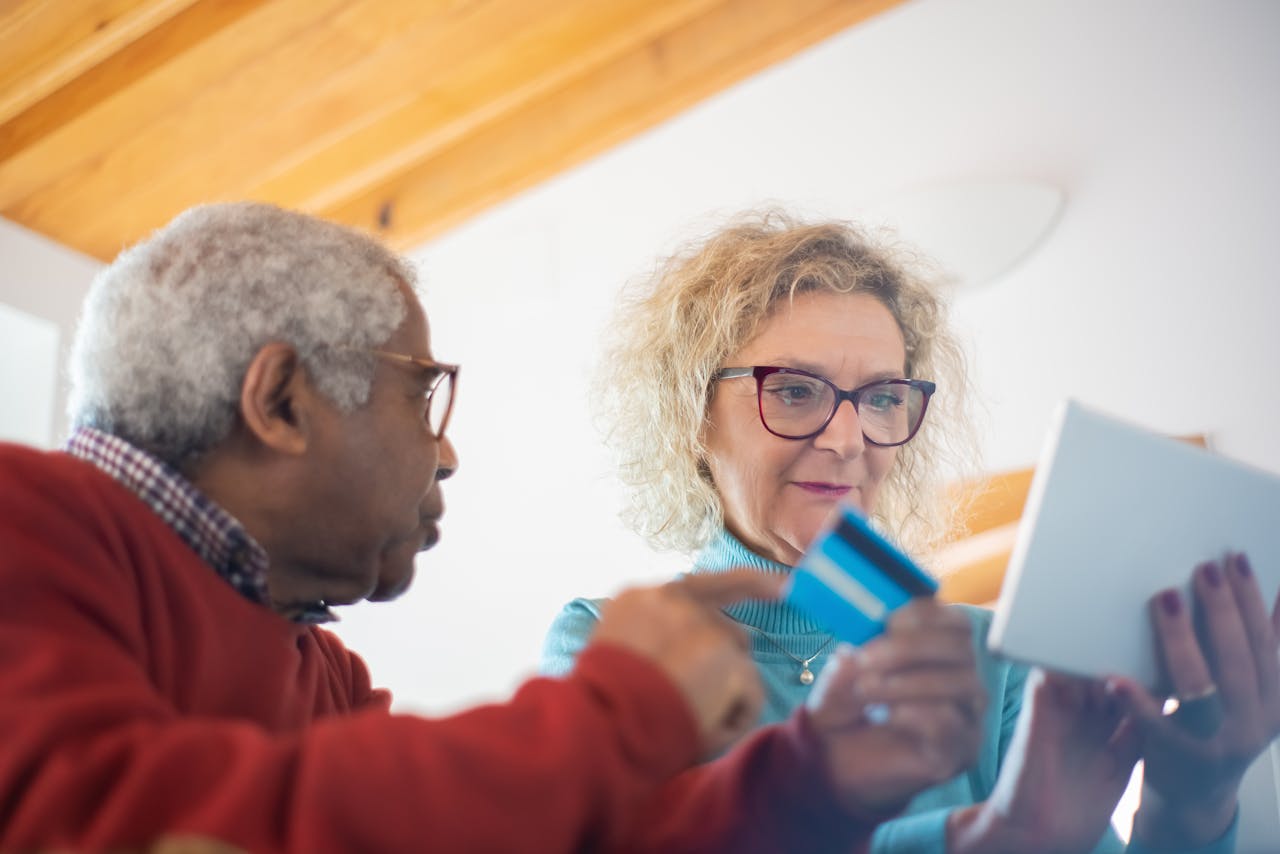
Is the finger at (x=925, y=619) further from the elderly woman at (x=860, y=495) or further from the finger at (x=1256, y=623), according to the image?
the finger at (x=1256, y=623)

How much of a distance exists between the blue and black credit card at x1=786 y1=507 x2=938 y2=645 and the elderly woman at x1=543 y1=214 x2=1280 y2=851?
0.30 ft

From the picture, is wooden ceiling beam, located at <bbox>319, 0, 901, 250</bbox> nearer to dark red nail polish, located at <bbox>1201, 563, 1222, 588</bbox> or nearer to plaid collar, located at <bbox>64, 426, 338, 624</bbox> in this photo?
plaid collar, located at <bbox>64, 426, 338, 624</bbox>

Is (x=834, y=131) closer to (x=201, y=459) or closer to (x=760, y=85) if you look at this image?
(x=760, y=85)

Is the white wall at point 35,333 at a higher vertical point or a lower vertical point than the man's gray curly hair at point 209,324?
higher

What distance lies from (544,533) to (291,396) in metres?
3.09

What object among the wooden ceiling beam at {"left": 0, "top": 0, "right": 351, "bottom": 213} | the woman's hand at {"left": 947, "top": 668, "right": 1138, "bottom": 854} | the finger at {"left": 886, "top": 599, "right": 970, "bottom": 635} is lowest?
the woman's hand at {"left": 947, "top": 668, "right": 1138, "bottom": 854}

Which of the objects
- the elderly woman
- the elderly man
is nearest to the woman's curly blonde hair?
the elderly woman

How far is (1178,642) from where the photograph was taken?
97 cm

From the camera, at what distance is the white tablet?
875mm

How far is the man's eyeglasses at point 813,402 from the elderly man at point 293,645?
488 mm

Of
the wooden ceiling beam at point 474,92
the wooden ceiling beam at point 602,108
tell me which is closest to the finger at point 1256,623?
the wooden ceiling beam at point 474,92

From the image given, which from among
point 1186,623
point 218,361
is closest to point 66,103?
point 218,361

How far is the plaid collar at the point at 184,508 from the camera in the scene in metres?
0.96

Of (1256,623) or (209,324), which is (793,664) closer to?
(1256,623)
